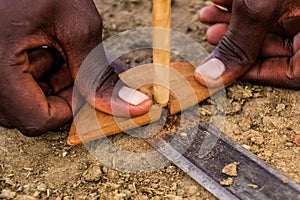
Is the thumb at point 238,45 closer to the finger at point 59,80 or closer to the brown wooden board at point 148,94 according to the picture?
the brown wooden board at point 148,94

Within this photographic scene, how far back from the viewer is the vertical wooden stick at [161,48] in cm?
153

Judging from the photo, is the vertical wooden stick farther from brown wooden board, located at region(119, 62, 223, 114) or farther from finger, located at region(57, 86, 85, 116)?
finger, located at region(57, 86, 85, 116)

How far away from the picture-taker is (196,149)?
159 centimetres

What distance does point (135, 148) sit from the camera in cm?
163

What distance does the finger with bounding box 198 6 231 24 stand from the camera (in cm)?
202

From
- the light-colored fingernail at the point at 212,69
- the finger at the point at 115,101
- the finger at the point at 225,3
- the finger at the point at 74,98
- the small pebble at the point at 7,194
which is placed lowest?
the small pebble at the point at 7,194

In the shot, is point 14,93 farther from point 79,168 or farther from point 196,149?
point 196,149

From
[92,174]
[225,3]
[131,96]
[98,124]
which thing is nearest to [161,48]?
[131,96]

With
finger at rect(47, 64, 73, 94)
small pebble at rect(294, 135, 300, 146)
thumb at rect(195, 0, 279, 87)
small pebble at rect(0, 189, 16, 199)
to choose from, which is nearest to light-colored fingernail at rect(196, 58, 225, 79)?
thumb at rect(195, 0, 279, 87)

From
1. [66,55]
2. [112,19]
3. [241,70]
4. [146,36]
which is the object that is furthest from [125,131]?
[112,19]

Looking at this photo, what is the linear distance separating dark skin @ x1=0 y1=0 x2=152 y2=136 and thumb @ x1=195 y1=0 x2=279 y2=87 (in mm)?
281

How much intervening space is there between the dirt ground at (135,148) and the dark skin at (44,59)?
91 millimetres

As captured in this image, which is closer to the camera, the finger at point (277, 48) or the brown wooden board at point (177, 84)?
the brown wooden board at point (177, 84)

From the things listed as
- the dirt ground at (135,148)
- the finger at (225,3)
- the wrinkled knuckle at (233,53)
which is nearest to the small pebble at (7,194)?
the dirt ground at (135,148)
